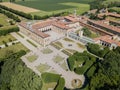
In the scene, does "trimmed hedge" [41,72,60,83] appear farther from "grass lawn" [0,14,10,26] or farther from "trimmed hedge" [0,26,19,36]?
"grass lawn" [0,14,10,26]

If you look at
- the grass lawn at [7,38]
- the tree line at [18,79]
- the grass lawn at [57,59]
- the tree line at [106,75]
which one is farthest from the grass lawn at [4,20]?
the tree line at [106,75]

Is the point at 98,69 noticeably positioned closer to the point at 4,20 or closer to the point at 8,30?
the point at 8,30

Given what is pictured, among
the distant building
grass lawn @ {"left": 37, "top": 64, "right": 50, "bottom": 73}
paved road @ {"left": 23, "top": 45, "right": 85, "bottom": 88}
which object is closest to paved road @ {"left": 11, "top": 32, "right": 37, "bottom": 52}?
paved road @ {"left": 23, "top": 45, "right": 85, "bottom": 88}

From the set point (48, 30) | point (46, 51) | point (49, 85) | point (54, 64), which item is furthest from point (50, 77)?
point (48, 30)

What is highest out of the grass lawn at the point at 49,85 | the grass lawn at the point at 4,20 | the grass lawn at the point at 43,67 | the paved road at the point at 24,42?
the grass lawn at the point at 4,20

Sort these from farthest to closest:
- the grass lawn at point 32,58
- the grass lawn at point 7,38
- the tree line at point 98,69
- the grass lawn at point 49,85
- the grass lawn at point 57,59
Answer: the grass lawn at point 7,38, the grass lawn at point 32,58, the grass lawn at point 57,59, the grass lawn at point 49,85, the tree line at point 98,69

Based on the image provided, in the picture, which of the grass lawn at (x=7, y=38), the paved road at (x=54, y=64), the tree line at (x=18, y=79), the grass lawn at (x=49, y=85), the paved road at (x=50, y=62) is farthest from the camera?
the grass lawn at (x=7, y=38)

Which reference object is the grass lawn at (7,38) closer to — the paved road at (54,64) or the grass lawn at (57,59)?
the paved road at (54,64)

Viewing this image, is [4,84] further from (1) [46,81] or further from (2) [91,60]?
(2) [91,60]
